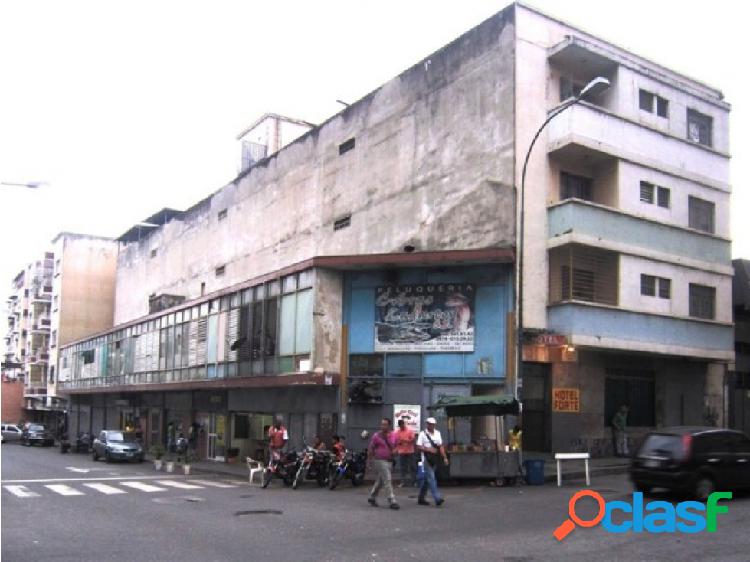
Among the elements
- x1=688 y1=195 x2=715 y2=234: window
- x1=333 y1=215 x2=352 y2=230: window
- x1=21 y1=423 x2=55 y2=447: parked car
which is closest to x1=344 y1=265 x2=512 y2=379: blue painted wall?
x1=333 y1=215 x2=352 y2=230: window

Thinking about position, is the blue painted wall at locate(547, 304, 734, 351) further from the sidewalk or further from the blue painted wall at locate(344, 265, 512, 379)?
the sidewalk

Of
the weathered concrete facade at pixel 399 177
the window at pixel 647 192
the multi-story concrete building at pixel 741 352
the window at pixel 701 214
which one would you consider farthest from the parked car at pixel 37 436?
the window at pixel 701 214

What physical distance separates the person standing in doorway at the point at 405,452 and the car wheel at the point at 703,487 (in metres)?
6.88

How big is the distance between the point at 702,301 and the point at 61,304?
59.8 m

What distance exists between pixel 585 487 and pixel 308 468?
24.7ft

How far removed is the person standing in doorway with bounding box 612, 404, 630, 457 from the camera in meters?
25.7

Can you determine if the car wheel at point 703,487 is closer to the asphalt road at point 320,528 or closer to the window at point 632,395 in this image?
the asphalt road at point 320,528

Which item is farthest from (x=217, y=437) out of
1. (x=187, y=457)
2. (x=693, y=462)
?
(x=693, y=462)

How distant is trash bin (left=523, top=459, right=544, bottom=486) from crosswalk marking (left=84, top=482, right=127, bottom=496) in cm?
1057

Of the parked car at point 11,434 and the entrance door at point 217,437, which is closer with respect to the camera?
the entrance door at point 217,437

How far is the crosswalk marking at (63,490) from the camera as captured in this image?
1910 centimetres

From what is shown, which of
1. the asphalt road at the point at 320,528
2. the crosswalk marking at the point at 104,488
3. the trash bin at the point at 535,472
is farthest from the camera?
the trash bin at the point at 535,472

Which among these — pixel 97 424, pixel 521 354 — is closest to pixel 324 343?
pixel 521 354

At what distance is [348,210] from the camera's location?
108 ft
